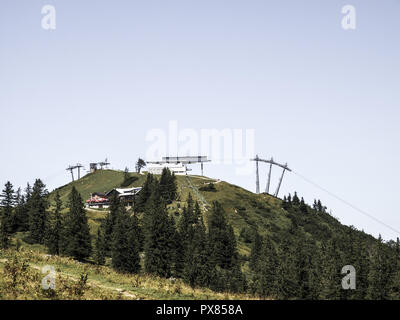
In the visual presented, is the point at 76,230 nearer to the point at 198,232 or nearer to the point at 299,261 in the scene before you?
the point at 198,232

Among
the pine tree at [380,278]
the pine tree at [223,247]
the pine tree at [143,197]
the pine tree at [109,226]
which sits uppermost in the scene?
the pine tree at [143,197]

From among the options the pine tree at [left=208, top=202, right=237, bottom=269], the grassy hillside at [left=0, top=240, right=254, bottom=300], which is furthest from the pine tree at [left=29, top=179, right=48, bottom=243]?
the grassy hillside at [left=0, top=240, right=254, bottom=300]

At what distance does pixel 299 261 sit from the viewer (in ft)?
314

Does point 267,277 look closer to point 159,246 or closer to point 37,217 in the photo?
point 159,246

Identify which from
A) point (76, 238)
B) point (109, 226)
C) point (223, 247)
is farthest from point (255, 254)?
point (76, 238)

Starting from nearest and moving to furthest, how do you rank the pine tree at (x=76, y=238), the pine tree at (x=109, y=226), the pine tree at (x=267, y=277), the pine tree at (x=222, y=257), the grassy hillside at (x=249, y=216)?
the pine tree at (x=76, y=238)
the pine tree at (x=267, y=277)
the pine tree at (x=222, y=257)
the pine tree at (x=109, y=226)
the grassy hillside at (x=249, y=216)

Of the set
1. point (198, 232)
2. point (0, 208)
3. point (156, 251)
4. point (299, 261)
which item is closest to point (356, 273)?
point (299, 261)

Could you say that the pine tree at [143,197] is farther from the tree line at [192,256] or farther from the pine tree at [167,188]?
the tree line at [192,256]

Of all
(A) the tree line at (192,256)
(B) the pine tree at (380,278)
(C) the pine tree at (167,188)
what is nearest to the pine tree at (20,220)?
(A) the tree line at (192,256)

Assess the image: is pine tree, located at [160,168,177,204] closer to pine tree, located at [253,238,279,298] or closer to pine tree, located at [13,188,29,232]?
pine tree, located at [13,188,29,232]

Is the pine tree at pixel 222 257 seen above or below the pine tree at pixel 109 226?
below

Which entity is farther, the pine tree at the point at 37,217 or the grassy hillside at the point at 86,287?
the pine tree at the point at 37,217

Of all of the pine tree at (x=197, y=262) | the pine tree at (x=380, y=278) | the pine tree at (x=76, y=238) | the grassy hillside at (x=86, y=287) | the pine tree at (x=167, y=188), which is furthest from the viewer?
the pine tree at (x=167, y=188)
